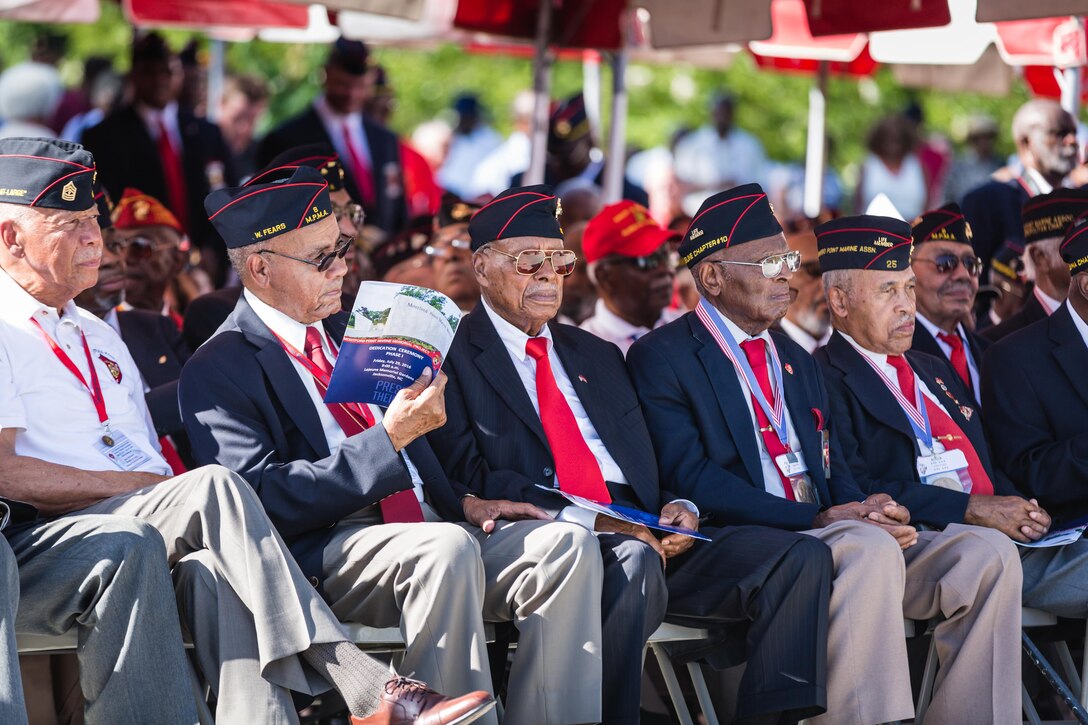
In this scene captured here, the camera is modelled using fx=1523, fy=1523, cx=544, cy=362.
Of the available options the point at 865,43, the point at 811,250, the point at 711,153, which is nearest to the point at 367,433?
the point at 811,250

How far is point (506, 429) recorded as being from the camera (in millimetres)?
5492

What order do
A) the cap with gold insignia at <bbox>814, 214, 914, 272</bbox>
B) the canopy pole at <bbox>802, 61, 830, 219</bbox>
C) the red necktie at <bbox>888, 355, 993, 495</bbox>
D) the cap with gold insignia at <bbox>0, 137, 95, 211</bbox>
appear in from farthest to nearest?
the canopy pole at <bbox>802, 61, 830, 219</bbox>
the cap with gold insignia at <bbox>814, 214, 914, 272</bbox>
the red necktie at <bbox>888, 355, 993, 495</bbox>
the cap with gold insignia at <bbox>0, 137, 95, 211</bbox>

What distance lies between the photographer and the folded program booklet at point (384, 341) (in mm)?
4781

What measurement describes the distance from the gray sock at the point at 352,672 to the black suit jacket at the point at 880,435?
2.33m

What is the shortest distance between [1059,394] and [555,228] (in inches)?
88.7

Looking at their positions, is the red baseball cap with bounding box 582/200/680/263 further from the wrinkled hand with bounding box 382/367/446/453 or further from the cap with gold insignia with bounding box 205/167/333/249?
the wrinkled hand with bounding box 382/367/446/453

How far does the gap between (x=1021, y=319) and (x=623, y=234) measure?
6.48ft

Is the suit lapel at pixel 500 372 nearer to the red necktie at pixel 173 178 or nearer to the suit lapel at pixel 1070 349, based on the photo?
the suit lapel at pixel 1070 349

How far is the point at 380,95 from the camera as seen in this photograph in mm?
12000

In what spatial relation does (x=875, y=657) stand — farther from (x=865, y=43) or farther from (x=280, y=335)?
(x=865, y=43)

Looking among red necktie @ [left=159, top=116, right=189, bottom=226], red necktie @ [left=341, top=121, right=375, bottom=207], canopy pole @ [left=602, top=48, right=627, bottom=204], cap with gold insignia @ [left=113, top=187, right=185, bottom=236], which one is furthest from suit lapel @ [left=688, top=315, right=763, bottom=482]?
red necktie @ [left=159, top=116, right=189, bottom=226]

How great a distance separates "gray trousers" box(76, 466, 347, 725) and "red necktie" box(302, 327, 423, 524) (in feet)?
1.92

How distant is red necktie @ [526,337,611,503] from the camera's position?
17.9 feet

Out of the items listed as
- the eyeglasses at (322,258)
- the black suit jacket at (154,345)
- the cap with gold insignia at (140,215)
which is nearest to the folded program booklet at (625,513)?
the eyeglasses at (322,258)
